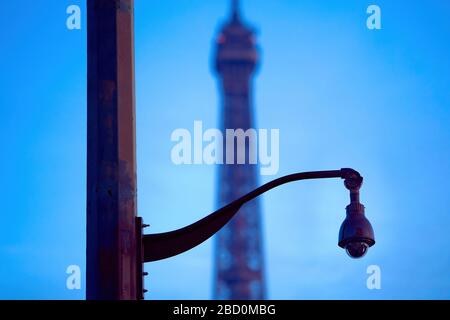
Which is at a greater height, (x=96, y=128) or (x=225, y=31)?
(x=225, y=31)

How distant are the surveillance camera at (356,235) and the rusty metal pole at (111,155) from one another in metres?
2.35

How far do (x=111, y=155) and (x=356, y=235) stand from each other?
105 inches

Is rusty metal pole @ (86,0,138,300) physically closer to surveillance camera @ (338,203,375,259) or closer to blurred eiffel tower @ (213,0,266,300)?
surveillance camera @ (338,203,375,259)

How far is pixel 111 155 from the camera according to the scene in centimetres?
855

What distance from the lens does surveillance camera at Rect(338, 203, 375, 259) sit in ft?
33.4

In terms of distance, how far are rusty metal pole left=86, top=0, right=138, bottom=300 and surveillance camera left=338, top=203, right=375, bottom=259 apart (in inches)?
92.5

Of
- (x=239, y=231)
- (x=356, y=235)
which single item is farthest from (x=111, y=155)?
(x=239, y=231)

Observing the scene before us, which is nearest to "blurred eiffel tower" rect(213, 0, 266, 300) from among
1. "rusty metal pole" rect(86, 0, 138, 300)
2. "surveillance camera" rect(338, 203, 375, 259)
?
"surveillance camera" rect(338, 203, 375, 259)

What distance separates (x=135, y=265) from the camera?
28.3 feet

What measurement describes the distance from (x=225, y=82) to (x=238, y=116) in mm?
6520

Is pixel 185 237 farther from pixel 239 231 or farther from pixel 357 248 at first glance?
pixel 239 231

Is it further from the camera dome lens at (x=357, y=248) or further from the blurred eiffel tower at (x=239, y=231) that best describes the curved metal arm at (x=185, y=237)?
the blurred eiffel tower at (x=239, y=231)

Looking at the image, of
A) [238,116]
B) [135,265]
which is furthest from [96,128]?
[238,116]
